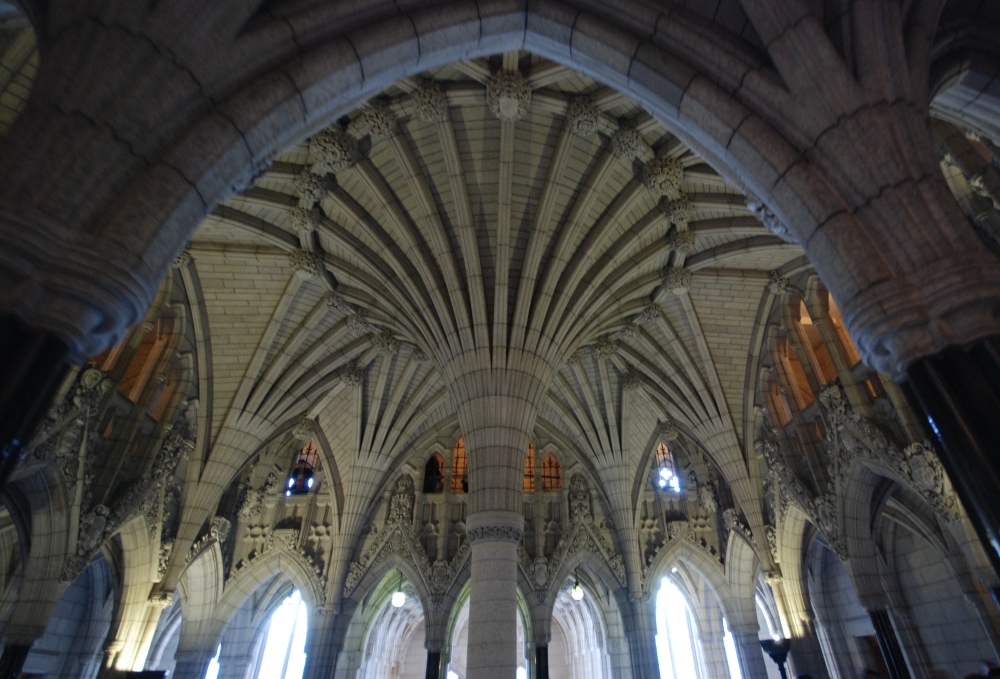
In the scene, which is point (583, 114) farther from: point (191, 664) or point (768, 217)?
point (191, 664)

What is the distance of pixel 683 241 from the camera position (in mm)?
13125

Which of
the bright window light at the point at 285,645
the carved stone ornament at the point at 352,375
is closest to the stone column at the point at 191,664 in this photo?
the bright window light at the point at 285,645

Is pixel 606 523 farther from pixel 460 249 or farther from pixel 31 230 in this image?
pixel 31 230

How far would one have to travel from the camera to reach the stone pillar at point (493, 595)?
8.84 meters

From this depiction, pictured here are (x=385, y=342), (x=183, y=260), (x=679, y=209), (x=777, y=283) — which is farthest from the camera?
(x=385, y=342)

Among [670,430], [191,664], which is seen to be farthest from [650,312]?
[191,664]

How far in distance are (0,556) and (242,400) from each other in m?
8.00

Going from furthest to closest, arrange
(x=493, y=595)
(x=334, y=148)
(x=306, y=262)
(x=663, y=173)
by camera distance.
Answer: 1. (x=306, y=262)
2. (x=663, y=173)
3. (x=334, y=148)
4. (x=493, y=595)

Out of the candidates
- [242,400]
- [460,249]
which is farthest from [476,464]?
[242,400]

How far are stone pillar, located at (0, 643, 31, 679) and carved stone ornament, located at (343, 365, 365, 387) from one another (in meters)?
9.51

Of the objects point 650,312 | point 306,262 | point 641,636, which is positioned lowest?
point 641,636

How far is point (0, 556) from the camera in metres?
16.2

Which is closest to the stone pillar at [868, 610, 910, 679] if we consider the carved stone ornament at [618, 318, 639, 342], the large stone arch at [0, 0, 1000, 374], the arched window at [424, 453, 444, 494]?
the carved stone ornament at [618, 318, 639, 342]

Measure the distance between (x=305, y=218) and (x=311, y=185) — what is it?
939 mm
